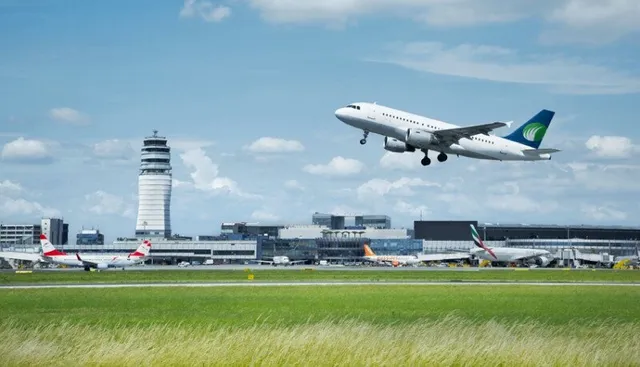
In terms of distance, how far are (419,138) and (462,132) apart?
453 centimetres

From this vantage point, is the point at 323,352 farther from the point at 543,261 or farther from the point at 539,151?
the point at 543,261

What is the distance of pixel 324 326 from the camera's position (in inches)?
1416

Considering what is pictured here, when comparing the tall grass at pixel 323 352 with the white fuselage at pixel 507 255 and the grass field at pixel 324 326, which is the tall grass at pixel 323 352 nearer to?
the grass field at pixel 324 326

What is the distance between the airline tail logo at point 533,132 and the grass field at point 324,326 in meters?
30.7

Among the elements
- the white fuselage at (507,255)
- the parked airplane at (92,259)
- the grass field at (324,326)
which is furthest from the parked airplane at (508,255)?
the grass field at (324,326)

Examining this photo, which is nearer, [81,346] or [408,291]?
[81,346]

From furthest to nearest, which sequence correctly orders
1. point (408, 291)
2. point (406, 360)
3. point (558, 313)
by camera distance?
point (408, 291), point (558, 313), point (406, 360)

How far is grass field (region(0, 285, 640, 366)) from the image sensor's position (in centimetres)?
2622

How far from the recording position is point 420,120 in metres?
87.1

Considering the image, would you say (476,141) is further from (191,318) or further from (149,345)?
(149,345)

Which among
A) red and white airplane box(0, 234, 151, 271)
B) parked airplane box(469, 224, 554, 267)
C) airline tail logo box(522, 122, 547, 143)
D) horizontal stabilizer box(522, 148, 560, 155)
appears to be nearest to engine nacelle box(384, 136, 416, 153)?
horizontal stabilizer box(522, 148, 560, 155)

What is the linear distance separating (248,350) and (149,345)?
3310 millimetres

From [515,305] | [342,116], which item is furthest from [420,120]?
[515,305]

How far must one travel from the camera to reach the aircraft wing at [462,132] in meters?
83.8
